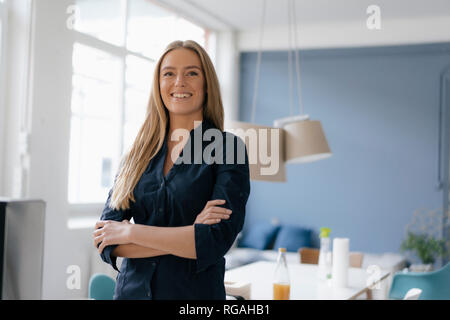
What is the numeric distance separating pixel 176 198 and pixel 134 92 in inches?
167

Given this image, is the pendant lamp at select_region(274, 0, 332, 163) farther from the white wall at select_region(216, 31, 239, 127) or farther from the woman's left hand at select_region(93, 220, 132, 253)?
the white wall at select_region(216, 31, 239, 127)

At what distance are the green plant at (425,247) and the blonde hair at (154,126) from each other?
15.8 feet

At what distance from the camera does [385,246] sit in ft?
20.5

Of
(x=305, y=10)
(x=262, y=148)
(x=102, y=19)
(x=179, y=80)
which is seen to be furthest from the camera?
(x=305, y=10)

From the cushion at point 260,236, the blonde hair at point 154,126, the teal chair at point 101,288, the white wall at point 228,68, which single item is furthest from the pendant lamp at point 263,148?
the white wall at point 228,68

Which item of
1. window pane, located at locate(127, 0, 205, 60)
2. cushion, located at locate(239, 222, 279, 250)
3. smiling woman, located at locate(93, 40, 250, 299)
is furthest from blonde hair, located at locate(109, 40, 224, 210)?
cushion, located at locate(239, 222, 279, 250)

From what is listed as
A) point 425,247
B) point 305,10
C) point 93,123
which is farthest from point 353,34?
point 93,123

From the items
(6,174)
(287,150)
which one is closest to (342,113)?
(287,150)

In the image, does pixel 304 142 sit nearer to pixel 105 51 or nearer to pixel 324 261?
pixel 324 261

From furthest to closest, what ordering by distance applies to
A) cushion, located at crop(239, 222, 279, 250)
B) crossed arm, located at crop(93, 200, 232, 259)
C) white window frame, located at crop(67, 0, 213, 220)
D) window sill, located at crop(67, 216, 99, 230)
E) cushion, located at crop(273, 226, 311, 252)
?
cushion, located at crop(239, 222, 279, 250) → cushion, located at crop(273, 226, 311, 252) → white window frame, located at crop(67, 0, 213, 220) → window sill, located at crop(67, 216, 99, 230) → crossed arm, located at crop(93, 200, 232, 259)

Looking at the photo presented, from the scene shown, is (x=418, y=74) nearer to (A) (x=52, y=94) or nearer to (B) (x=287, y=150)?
(B) (x=287, y=150)

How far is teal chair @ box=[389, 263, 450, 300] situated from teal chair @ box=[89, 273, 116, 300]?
1.99m

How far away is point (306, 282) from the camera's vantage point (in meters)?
3.10

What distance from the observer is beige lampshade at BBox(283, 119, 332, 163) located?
2957 mm
